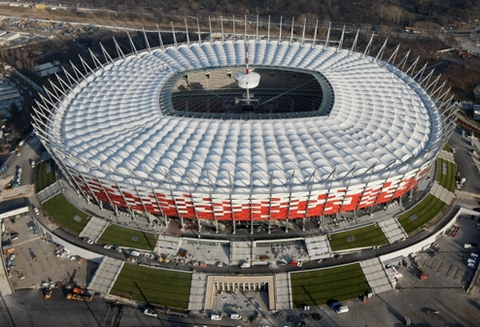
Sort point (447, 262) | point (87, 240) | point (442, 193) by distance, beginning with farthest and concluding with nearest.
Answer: point (442, 193), point (87, 240), point (447, 262)

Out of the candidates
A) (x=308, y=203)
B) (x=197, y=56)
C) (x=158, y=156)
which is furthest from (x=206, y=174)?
(x=197, y=56)

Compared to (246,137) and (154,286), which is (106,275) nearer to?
(154,286)

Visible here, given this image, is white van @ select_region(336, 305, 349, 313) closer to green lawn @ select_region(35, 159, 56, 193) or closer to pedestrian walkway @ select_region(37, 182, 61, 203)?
pedestrian walkway @ select_region(37, 182, 61, 203)

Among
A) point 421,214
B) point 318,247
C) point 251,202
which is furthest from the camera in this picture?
point 421,214

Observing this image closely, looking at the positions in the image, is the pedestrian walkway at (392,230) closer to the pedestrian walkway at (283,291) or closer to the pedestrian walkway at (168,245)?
the pedestrian walkway at (283,291)

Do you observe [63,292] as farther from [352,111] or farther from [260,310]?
[352,111]

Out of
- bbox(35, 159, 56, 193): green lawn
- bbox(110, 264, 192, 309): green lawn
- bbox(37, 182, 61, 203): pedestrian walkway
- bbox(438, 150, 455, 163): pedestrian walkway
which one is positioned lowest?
bbox(110, 264, 192, 309): green lawn

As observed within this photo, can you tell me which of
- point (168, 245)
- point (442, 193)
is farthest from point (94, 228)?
point (442, 193)

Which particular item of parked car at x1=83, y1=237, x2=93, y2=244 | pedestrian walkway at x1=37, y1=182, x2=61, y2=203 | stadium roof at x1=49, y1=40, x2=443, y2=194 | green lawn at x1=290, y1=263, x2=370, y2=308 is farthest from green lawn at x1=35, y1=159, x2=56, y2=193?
green lawn at x1=290, y1=263, x2=370, y2=308
